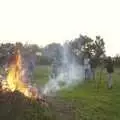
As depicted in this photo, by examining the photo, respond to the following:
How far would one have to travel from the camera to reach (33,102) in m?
16.8

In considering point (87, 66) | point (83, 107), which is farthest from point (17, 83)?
point (87, 66)

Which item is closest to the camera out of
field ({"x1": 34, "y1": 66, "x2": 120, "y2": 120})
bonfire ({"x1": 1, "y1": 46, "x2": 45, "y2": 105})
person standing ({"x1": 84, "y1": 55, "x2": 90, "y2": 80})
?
bonfire ({"x1": 1, "y1": 46, "x2": 45, "y2": 105})

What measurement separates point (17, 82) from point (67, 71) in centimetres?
2078

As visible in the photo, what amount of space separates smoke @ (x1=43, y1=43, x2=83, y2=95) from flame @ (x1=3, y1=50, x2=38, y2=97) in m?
12.4

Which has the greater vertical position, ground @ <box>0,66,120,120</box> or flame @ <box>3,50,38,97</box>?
flame @ <box>3,50,38,97</box>

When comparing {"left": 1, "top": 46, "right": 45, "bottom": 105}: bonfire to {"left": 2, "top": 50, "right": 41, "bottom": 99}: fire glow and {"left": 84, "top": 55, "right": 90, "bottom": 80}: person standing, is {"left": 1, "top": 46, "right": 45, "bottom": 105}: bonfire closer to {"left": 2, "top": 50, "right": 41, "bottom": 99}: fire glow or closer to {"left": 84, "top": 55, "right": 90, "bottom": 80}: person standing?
{"left": 2, "top": 50, "right": 41, "bottom": 99}: fire glow

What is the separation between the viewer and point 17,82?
60.5 feet

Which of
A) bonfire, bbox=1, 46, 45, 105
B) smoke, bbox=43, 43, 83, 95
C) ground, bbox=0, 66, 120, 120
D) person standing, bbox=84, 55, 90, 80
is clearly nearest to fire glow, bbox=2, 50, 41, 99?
bonfire, bbox=1, 46, 45, 105

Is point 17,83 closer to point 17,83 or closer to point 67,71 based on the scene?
point 17,83

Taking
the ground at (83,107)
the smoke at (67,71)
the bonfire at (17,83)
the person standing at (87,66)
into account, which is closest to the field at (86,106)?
the ground at (83,107)

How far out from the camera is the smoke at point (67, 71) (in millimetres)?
34422

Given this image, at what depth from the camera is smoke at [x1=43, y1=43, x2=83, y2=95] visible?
3442cm

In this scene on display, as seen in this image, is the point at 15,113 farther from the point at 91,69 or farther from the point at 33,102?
the point at 91,69

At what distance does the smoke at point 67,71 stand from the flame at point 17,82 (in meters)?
12.4
